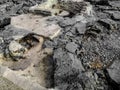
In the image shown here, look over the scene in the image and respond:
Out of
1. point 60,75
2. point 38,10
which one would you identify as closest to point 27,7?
point 38,10

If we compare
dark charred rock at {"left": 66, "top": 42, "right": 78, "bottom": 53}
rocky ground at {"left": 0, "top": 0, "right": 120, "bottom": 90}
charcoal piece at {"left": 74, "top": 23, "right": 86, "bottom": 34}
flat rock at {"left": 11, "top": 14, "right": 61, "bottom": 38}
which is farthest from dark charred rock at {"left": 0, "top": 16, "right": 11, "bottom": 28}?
dark charred rock at {"left": 66, "top": 42, "right": 78, "bottom": 53}

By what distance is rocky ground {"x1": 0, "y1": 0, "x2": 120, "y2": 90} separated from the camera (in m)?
3.29

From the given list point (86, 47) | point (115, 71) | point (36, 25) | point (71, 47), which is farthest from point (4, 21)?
point (115, 71)

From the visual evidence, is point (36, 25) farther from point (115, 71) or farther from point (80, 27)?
point (115, 71)

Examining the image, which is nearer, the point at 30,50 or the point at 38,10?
the point at 30,50

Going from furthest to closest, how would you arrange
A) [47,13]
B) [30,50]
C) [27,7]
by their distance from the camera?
[27,7] < [47,13] < [30,50]

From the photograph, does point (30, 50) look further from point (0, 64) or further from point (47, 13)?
point (47, 13)

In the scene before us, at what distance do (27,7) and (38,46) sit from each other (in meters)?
1.87

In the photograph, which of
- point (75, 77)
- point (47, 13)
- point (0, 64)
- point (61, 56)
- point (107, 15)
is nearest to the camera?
point (75, 77)

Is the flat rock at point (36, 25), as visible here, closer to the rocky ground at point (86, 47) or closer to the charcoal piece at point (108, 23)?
the rocky ground at point (86, 47)

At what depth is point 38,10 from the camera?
18.3 feet

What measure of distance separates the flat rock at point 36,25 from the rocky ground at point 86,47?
13 centimetres

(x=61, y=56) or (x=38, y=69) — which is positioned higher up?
(x=61, y=56)

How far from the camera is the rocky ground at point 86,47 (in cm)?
329
